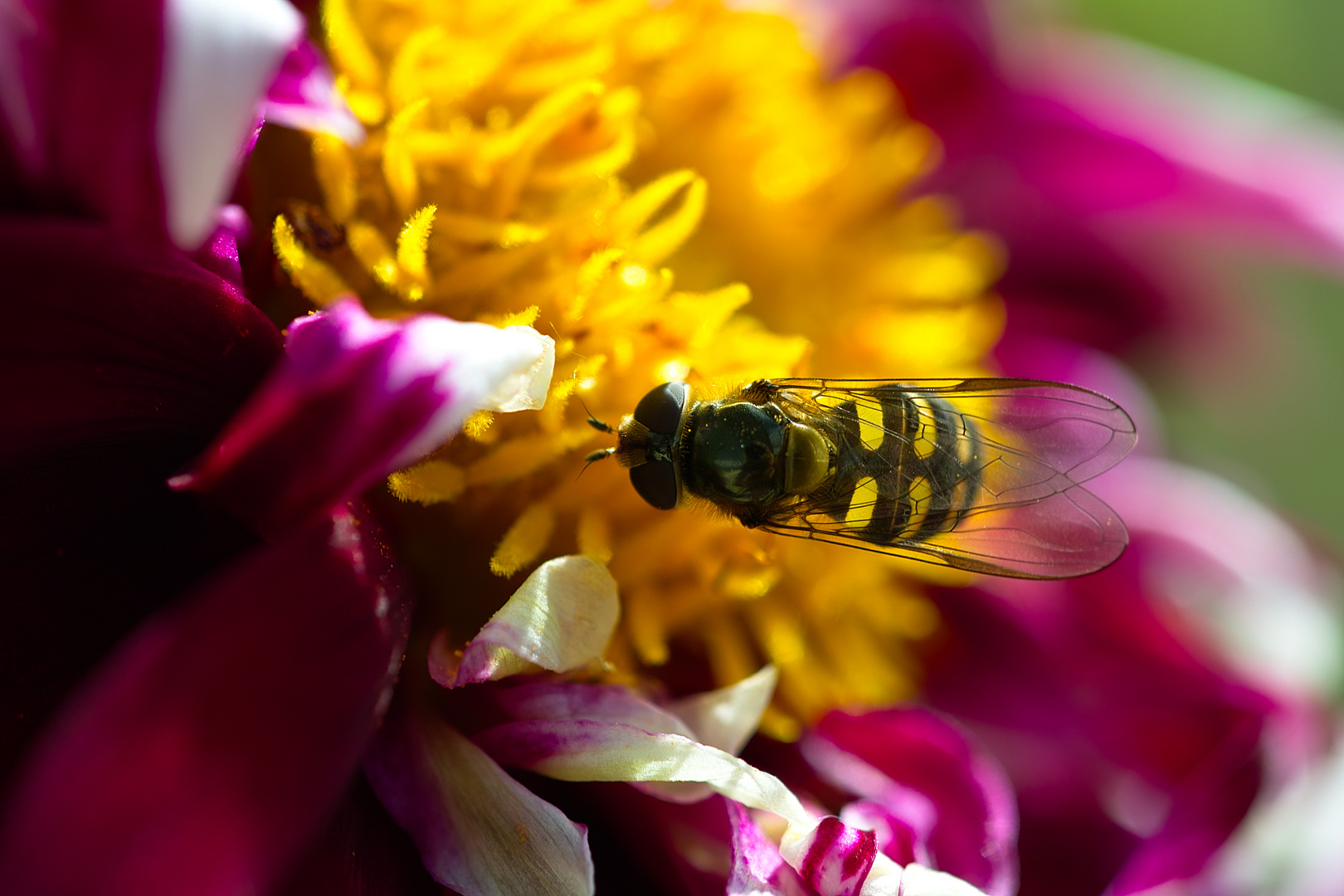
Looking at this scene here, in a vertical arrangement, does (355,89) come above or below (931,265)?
above

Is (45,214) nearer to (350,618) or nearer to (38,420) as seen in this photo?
(38,420)

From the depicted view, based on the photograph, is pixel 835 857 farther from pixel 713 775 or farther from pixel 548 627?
pixel 548 627

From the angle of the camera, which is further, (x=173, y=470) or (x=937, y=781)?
(x=937, y=781)

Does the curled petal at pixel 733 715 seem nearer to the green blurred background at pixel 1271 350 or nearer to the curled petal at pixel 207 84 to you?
the curled petal at pixel 207 84

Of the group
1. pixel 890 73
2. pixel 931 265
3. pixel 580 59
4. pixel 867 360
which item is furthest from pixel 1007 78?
pixel 580 59

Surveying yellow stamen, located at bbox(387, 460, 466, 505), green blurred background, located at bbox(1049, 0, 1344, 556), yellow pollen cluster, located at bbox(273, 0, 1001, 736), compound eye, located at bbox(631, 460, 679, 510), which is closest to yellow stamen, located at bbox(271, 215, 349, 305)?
yellow pollen cluster, located at bbox(273, 0, 1001, 736)

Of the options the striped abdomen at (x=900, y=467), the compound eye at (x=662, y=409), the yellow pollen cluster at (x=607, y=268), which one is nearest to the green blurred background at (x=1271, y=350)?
the yellow pollen cluster at (x=607, y=268)

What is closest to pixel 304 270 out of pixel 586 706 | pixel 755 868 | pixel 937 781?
pixel 586 706
